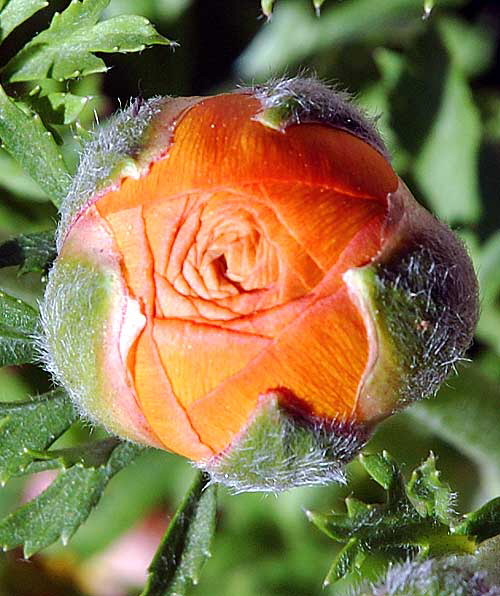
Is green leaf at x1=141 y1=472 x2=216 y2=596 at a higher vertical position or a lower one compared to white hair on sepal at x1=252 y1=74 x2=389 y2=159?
lower

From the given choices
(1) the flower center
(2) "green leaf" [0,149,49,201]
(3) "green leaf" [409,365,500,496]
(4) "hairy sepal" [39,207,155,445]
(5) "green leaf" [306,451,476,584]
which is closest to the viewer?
→ (1) the flower center

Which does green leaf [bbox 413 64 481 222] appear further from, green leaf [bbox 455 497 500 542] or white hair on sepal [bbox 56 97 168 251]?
white hair on sepal [bbox 56 97 168 251]

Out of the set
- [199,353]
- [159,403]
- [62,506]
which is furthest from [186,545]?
[199,353]

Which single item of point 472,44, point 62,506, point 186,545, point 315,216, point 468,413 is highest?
point 315,216

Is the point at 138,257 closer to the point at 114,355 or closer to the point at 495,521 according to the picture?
the point at 114,355

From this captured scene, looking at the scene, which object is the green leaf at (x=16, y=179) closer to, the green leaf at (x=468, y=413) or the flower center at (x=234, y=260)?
the green leaf at (x=468, y=413)

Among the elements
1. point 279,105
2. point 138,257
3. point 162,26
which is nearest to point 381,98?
point 162,26

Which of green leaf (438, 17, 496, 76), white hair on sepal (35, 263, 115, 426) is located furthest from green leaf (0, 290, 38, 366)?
green leaf (438, 17, 496, 76)

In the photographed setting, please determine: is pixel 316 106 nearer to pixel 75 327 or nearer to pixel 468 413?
pixel 75 327
